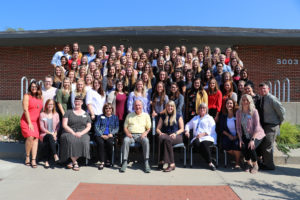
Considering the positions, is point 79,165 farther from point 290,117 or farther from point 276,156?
point 290,117

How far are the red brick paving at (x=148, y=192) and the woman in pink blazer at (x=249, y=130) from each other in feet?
4.55

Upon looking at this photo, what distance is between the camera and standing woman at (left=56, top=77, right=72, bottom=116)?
605cm

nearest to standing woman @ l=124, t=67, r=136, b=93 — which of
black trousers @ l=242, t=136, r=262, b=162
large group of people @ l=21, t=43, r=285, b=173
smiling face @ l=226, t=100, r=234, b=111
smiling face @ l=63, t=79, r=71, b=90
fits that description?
large group of people @ l=21, t=43, r=285, b=173

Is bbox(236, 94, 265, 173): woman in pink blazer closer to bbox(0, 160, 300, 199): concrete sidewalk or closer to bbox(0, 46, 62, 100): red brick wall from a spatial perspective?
bbox(0, 160, 300, 199): concrete sidewalk

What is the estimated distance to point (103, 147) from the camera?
554 centimetres

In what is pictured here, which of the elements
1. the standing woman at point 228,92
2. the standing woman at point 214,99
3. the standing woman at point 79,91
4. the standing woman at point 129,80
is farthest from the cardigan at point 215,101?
the standing woman at point 79,91

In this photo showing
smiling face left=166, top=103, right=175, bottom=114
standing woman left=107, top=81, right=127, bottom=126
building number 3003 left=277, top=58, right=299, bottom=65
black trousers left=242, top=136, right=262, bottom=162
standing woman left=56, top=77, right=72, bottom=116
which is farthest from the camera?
building number 3003 left=277, top=58, right=299, bottom=65

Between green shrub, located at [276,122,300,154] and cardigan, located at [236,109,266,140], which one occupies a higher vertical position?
cardigan, located at [236,109,266,140]

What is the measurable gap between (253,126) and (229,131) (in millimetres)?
511

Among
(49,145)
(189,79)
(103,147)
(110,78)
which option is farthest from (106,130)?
(189,79)

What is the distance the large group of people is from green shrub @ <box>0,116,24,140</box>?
1906 millimetres

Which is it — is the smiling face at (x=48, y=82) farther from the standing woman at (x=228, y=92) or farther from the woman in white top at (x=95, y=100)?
the standing woman at (x=228, y=92)

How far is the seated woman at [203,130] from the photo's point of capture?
5.52 metres

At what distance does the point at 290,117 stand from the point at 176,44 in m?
5.61
